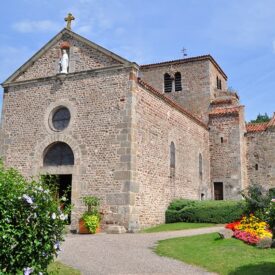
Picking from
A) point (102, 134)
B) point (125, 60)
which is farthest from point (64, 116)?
point (125, 60)

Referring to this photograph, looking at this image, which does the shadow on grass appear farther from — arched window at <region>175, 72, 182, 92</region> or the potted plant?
arched window at <region>175, 72, 182, 92</region>

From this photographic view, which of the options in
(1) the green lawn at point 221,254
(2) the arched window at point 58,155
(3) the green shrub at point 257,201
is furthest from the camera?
(2) the arched window at point 58,155

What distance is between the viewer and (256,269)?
877 cm

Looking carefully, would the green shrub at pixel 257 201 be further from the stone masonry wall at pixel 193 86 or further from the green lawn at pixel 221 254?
the stone masonry wall at pixel 193 86

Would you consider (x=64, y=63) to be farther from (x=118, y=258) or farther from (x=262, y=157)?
(x=262, y=157)

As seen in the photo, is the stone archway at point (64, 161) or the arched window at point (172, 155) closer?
the stone archway at point (64, 161)

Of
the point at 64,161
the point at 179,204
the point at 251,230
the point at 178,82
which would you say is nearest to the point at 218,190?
the point at 179,204

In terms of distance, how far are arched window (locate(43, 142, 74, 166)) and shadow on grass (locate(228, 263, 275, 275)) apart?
10709 millimetres

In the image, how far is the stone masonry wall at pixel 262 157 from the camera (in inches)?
1065

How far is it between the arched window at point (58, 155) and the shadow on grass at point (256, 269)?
10709mm

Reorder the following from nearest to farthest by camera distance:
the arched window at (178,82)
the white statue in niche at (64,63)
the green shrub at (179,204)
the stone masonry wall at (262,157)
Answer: the white statue in niche at (64,63) < the green shrub at (179,204) < the stone masonry wall at (262,157) < the arched window at (178,82)

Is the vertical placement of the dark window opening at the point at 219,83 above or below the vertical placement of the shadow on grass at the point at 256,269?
above

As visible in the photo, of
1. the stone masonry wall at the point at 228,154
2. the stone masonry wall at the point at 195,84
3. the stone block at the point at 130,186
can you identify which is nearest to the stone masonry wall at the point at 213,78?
the stone masonry wall at the point at 195,84

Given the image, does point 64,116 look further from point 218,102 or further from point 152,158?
point 218,102
